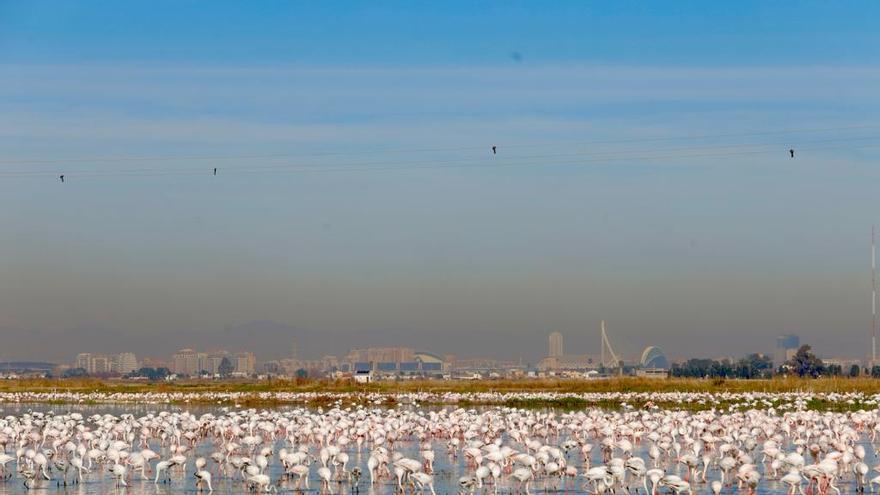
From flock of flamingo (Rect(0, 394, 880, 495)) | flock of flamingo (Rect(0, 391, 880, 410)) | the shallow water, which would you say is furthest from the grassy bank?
the shallow water

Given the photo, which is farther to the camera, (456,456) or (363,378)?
(363,378)

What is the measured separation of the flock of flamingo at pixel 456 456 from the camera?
837 inches

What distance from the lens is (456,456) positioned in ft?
89.4

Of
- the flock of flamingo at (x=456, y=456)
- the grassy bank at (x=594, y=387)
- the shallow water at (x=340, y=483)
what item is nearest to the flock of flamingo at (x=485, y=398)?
the grassy bank at (x=594, y=387)

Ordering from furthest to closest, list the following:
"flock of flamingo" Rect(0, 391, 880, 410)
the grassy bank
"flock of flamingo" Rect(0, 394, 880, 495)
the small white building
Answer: the small white building
the grassy bank
"flock of flamingo" Rect(0, 391, 880, 410)
"flock of flamingo" Rect(0, 394, 880, 495)

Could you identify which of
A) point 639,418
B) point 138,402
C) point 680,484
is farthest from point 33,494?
point 138,402

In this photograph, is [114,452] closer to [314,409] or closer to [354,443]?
[354,443]

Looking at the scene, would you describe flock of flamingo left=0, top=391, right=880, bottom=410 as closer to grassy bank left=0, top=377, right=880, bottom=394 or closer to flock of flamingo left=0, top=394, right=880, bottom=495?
grassy bank left=0, top=377, right=880, bottom=394

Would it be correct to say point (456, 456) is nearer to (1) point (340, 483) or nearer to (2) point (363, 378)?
(1) point (340, 483)

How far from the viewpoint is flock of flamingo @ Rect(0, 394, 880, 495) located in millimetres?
21266

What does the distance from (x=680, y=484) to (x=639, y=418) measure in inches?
588

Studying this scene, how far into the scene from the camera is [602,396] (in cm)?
5359

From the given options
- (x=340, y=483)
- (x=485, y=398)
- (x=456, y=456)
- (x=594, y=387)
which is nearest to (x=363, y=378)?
(x=594, y=387)

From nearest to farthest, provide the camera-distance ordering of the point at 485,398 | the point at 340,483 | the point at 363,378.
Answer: the point at 340,483
the point at 485,398
the point at 363,378
